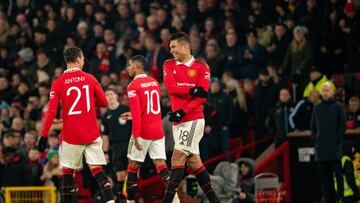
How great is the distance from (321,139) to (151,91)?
334 cm

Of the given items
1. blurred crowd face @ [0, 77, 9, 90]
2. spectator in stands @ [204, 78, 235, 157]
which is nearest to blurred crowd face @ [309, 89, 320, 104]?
spectator in stands @ [204, 78, 235, 157]

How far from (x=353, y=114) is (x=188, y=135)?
6.40 metres

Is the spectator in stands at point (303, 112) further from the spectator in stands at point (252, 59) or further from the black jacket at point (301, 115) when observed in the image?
the spectator in stands at point (252, 59)

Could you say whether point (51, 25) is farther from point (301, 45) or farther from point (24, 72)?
point (301, 45)

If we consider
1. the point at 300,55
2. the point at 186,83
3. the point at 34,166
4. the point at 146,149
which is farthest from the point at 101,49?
the point at 186,83

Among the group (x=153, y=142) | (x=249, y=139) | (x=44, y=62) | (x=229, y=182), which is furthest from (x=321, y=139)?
(x=44, y=62)

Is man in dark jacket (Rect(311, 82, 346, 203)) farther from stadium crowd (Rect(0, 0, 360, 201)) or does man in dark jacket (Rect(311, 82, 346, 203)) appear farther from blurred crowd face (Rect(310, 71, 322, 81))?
blurred crowd face (Rect(310, 71, 322, 81))

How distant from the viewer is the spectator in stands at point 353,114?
19.4m

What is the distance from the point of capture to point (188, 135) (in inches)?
555

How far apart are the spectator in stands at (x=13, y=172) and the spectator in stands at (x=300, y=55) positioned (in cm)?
574

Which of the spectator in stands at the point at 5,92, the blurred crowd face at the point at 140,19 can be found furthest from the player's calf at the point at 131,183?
the spectator in stands at the point at 5,92

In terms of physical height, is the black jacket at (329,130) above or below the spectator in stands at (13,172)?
above

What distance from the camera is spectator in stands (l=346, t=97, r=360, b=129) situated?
63.8ft

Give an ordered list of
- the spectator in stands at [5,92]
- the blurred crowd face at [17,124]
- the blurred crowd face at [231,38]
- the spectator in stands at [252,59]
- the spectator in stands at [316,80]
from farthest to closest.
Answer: the spectator in stands at [5,92], the blurred crowd face at [17,124], the blurred crowd face at [231,38], the spectator in stands at [252,59], the spectator in stands at [316,80]
